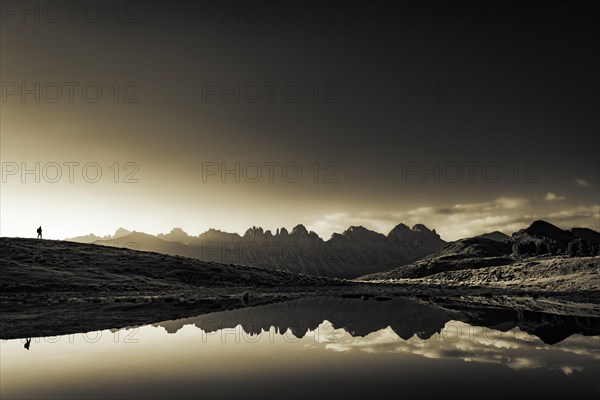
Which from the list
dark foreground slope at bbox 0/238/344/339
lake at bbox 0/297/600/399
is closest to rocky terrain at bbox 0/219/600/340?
dark foreground slope at bbox 0/238/344/339

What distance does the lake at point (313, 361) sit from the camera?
1202cm

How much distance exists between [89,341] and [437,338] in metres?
17.1

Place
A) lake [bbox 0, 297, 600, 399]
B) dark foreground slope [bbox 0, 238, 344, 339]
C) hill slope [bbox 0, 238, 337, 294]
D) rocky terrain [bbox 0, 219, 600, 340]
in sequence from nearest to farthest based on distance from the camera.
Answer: lake [bbox 0, 297, 600, 399] → dark foreground slope [bbox 0, 238, 344, 339] → rocky terrain [bbox 0, 219, 600, 340] → hill slope [bbox 0, 238, 337, 294]

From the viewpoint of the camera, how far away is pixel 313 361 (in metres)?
15.7

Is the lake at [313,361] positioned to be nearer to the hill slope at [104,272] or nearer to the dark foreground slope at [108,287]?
the dark foreground slope at [108,287]

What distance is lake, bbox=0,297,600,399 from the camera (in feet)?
39.4

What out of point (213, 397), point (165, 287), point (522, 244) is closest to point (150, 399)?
point (213, 397)

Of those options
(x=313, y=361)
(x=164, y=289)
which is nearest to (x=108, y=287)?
(x=164, y=289)

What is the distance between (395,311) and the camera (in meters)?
32.8

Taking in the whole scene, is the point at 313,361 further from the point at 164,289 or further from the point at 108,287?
the point at 108,287

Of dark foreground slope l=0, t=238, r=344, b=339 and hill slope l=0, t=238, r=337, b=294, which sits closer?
dark foreground slope l=0, t=238, r=344, b=339

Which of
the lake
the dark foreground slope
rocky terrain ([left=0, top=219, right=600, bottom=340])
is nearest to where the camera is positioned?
the lake

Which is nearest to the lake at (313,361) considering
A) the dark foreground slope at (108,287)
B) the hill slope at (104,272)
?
the dark foreground slope at (108,287)

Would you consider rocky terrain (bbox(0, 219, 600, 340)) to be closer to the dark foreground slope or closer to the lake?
the dark foreground slope
